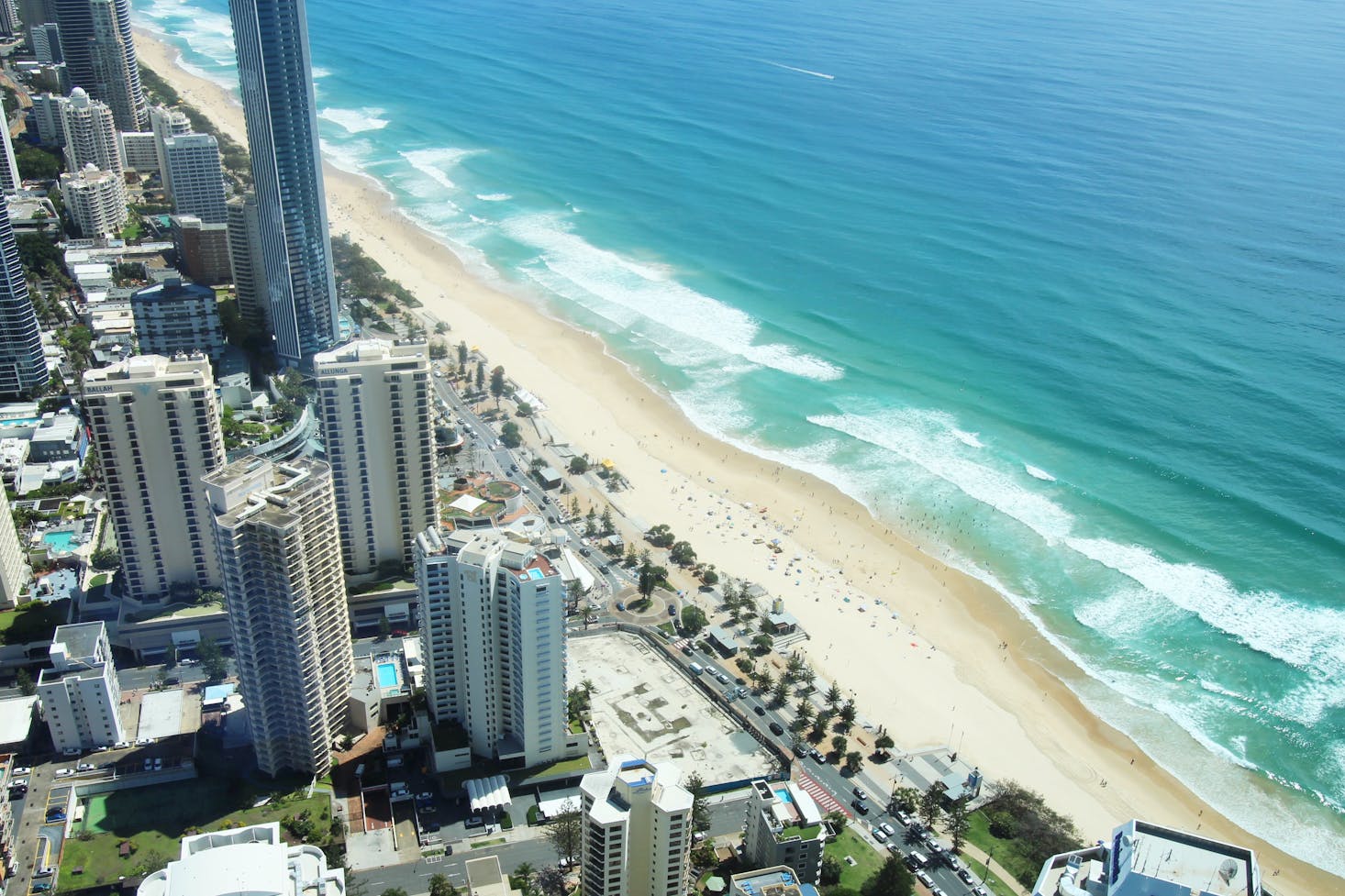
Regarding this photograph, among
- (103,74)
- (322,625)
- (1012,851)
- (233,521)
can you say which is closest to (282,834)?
(322,625)

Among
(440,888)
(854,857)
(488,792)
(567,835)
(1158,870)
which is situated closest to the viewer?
(1158,870)

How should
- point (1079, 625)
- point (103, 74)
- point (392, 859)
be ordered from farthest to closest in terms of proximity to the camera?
point (103, 74), point (1079, 625), point (392, 859)

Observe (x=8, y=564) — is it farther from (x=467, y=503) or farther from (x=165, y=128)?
(x=165, y=128)

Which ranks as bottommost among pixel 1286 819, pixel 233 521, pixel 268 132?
pixel 1286 819

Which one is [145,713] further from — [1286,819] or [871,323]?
[871,323]

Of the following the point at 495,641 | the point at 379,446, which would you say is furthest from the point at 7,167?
the point at 495,641

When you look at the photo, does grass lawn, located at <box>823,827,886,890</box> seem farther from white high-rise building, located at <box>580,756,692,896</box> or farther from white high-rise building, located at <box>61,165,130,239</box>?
white high-rise building, located at <box>61,165,130,239</box>
